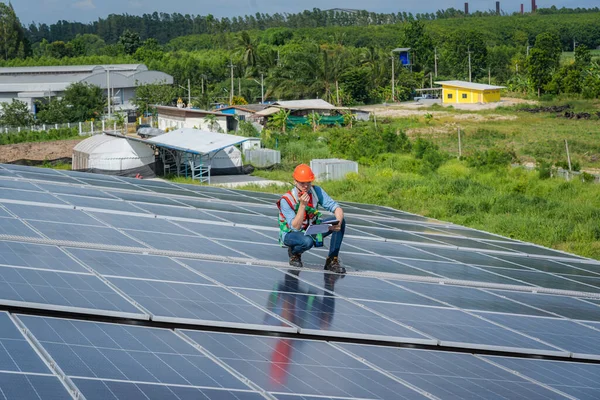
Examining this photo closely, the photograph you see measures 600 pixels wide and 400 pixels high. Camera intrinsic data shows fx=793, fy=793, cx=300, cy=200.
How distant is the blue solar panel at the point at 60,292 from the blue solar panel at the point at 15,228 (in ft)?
7.07

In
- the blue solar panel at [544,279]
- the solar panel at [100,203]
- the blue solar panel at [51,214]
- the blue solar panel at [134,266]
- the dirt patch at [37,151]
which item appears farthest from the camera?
the dirt patch at [37,151]

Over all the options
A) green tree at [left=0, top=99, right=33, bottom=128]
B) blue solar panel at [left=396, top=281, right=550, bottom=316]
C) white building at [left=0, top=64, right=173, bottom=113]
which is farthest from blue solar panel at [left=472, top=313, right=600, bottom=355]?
white building at [left=0, top=64, right=173, bottom=113]

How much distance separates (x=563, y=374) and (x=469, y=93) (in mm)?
86264

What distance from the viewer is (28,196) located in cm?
1424

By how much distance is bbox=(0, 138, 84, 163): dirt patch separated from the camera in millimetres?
50225

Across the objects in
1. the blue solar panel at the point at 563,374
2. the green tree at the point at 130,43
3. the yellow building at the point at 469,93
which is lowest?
the blue solar panel at the point at 563,374

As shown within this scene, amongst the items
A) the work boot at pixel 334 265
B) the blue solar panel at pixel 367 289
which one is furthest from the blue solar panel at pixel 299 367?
the work boot at pixel 334 265

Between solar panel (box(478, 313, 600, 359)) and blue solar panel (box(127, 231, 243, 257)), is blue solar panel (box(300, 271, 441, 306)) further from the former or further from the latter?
blue solar panel (box(127, 231, 243, 257))

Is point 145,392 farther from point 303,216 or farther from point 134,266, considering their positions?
point 303,216

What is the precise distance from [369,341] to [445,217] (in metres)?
22.1

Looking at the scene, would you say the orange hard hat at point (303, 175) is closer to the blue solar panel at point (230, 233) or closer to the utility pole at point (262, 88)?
the blue solar panel at point (230, 233)

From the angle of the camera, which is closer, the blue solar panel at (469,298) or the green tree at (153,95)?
the blue solar panel at (469,298)

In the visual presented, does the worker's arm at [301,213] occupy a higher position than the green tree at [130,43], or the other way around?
the green tree at [130,43]

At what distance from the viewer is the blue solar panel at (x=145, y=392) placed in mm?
5480
